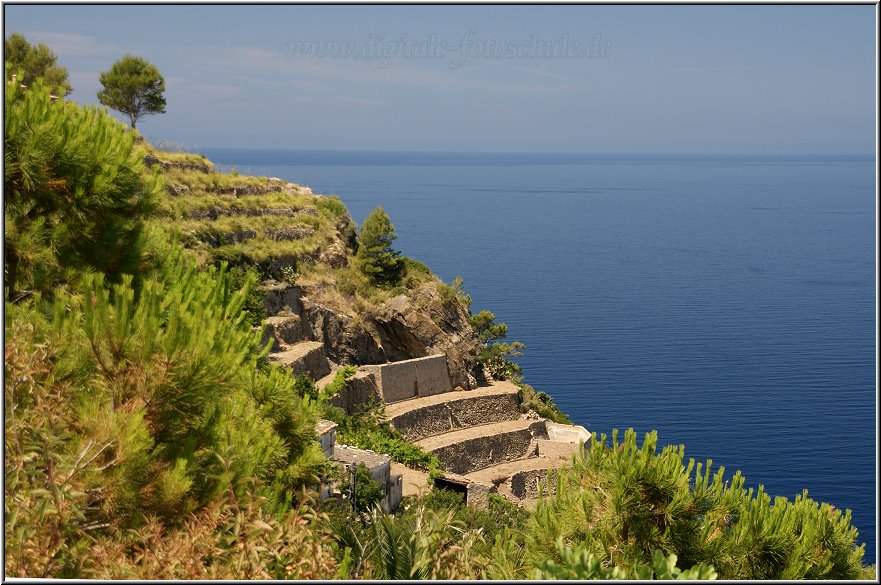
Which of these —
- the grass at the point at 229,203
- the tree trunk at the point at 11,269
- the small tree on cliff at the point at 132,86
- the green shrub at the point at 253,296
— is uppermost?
the small tree on cliff at the point at 132,86

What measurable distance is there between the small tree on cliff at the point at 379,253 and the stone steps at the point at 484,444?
8315 millimetres

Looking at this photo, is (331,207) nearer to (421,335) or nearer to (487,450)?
(421,335)

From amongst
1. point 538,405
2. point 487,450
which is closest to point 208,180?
point 487,450

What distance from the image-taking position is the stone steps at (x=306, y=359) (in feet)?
100

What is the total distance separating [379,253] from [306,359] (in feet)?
31.5

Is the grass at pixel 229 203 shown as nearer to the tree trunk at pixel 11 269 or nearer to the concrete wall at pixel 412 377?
the concrete wall at pixel 412 377

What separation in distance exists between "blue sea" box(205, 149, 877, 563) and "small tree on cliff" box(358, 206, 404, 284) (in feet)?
35.7

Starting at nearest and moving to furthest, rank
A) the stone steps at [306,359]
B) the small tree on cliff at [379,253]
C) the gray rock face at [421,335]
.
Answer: the stone steps at [306,359], the gray rock face at [421,335], the small tree on cliff at [379,253]

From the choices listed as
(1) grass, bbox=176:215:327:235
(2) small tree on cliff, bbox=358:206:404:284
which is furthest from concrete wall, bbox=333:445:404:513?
(2) small tree on cliff, bbox=358:206:404:284

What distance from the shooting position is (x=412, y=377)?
3628 centimetres

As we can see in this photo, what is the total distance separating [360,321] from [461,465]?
24.5ft

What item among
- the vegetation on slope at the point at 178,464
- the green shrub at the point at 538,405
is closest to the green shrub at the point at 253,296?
the green shrub at the point at 538,405

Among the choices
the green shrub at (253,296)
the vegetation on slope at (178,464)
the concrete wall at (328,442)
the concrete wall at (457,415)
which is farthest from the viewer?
the concrete wall at (457,415)

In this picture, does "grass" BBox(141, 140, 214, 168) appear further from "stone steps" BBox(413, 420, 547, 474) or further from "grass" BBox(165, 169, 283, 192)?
"stone steps" BBox(413, 420, 547, 474)
